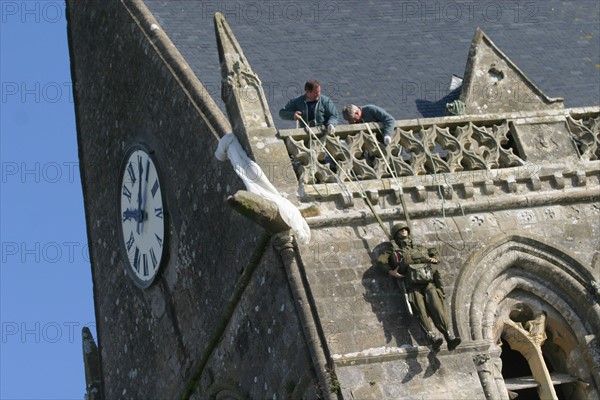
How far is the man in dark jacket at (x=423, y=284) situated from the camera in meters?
15.8

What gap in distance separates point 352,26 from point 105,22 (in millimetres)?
2828

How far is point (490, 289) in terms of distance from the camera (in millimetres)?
16578

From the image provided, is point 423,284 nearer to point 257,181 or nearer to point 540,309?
point 540,309

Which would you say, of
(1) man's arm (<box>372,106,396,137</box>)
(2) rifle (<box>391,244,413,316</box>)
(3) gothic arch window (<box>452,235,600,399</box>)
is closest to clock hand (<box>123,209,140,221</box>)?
(1) man's arm (<box>372,106,396,137</box>)

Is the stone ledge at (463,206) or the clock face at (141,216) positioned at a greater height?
the clock face at (141,216)

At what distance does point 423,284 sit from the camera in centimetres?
1602

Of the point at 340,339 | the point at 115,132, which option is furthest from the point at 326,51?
the point at 340,339

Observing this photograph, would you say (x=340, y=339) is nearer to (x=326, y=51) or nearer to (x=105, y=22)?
(x=326, y=51)

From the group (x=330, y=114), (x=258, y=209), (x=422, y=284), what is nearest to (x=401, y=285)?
(x=422, y=284)

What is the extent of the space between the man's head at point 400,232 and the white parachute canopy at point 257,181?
2.47 ft

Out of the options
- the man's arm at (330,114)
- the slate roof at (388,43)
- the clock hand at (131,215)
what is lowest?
the man's arm at (330,114)

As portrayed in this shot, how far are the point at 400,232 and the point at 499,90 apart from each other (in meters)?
2.33

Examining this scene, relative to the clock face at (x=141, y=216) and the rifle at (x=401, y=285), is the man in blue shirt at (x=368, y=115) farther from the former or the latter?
the clock face at (x=141, y=216)

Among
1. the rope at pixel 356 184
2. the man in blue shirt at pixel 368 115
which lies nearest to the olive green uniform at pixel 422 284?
the rope at pixel 356 184
